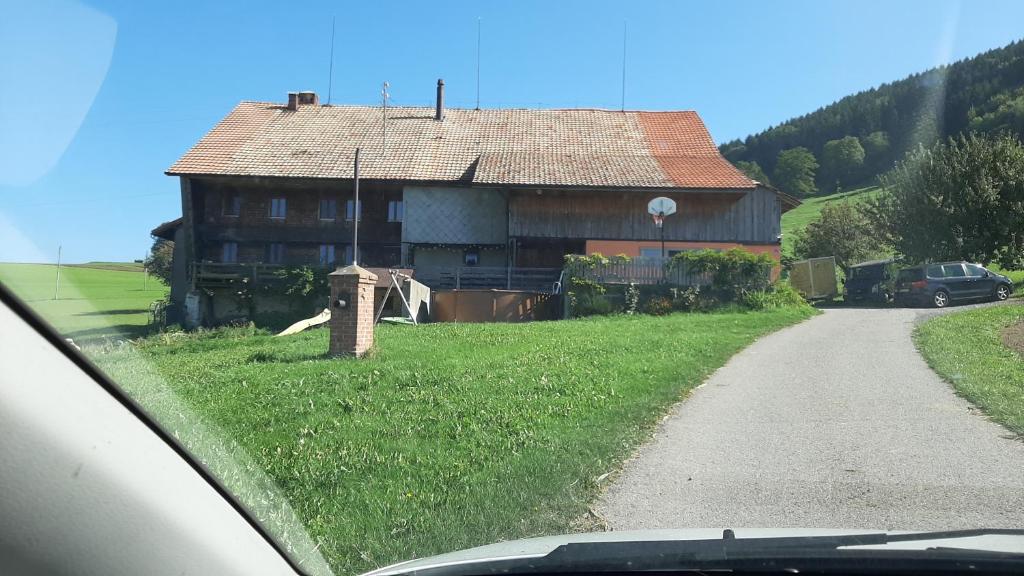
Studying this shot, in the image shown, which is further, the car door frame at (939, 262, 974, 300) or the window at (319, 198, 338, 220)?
the window at (319, 198, 338, 220)

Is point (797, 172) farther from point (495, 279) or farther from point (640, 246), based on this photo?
point (495, 279)

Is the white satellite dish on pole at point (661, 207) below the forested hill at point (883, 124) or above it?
below

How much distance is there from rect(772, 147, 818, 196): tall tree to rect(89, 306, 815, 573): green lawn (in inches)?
3226

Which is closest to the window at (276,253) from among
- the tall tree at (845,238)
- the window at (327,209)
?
the window at (327,209)

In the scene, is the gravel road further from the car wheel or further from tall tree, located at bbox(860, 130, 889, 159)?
tall tree, located at bbox(860, 130, 889, 159)

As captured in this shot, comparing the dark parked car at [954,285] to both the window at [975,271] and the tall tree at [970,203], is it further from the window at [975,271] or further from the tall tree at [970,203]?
the tall tree at [970,203]

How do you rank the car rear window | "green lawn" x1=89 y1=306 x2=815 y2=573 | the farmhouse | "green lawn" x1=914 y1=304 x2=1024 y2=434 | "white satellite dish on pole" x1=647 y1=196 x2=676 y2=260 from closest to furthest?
1. "green lawn" x1=89 y1=306 x2=815 y2=573
2. "green lawn" x1=914 y1=304 x2=1024 y2=434
3. the car rear window
4. "white satellite dish on pole" x1=647 y1=196 x2=676 y2=260
5. the farmhouse

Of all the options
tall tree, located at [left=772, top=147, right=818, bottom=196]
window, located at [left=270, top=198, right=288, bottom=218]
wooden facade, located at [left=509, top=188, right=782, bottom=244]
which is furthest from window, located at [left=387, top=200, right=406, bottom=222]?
tall tree, located at [left=772, top=147, right=818, bottom=196]

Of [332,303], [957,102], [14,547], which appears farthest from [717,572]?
[957,102]

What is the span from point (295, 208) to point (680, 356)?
2462 cm

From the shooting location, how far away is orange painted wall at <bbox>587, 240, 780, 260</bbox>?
31.3m

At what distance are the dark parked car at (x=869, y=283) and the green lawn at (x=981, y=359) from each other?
9.38 metres

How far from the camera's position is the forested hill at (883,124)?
6625 cm

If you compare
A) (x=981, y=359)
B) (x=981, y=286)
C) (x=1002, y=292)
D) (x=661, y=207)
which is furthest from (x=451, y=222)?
(x=981, y=359)
